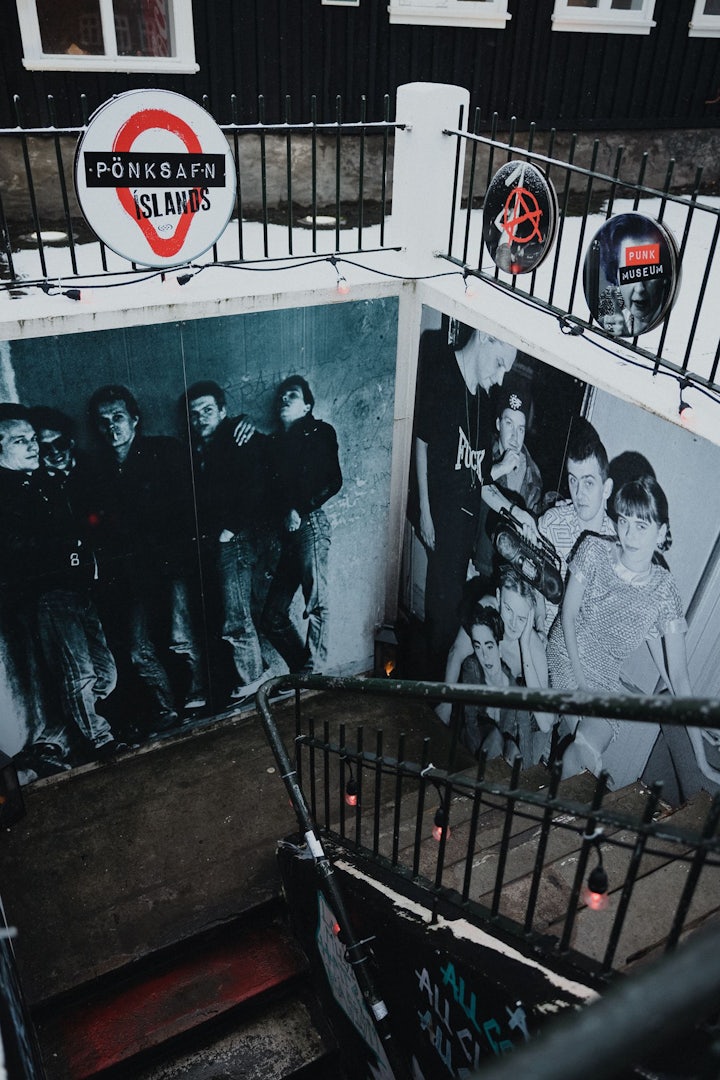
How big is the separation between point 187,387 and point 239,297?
769mm

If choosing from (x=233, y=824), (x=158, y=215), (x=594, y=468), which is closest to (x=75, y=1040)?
(x=233, y=824)

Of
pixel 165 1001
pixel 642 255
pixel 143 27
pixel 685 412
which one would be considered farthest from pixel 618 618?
pixel 143 27

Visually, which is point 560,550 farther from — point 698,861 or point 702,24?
point 702,24

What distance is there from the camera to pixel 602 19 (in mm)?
8539

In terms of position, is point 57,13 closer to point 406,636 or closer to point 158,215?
point 158,215

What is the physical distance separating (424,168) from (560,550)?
123 inches

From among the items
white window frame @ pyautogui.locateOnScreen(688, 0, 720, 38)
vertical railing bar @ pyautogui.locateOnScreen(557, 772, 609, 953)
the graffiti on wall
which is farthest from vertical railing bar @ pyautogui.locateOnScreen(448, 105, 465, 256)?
the graffiti on wall

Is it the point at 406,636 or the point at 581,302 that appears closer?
the point at 581,302

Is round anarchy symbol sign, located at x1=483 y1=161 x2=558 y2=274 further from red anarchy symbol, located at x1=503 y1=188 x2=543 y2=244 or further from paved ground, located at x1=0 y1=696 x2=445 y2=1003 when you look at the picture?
paved ground, located at x1=0 y1=696 x2=445 y2=1003

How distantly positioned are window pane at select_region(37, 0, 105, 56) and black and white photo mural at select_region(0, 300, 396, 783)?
3255 mm

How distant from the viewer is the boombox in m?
5.75

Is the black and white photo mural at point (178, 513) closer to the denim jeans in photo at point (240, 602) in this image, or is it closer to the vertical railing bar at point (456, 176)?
the denim jeans in photo at point (240, 602)

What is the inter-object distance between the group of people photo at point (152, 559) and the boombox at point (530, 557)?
1.60 meters

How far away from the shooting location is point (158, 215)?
529 centimetres
